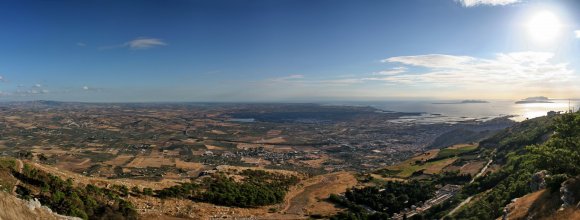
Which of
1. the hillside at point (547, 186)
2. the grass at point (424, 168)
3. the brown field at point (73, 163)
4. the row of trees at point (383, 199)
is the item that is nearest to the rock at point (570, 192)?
the hillside at point (547, 186)

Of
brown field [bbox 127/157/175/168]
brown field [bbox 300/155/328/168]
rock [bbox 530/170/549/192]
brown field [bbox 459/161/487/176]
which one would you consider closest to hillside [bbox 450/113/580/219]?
rock [bbox 530/170/549/192]

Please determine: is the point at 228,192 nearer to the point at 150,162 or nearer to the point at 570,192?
the point at 570,192

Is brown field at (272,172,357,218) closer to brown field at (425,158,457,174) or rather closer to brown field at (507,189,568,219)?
brown field at (425,158,457,174)

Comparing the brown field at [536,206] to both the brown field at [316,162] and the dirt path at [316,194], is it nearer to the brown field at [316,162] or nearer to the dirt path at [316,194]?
the dirt path at [316,194]

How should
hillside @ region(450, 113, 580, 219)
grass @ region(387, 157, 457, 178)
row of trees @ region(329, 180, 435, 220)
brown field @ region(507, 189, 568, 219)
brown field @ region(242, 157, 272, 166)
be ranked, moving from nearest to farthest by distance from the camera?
hillside @ region(450, 113, 580, 219) < brown field @ region(507, 189, 568, 219) < row of trees @ region(329, 180, 435, 220) < grass @ region(387, 157, 457, 178) < brown field @ region(242, 157, 272, 166)

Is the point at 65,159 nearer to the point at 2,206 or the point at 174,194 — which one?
the point at 174,194

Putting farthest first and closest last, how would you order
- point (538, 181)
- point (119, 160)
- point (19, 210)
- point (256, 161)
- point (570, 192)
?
point (256, 161) → point (119, 160) → point (538, 181) → point (570, 192) → point (19, 210)

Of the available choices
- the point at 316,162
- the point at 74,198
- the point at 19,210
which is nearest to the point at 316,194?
the point at 74,198

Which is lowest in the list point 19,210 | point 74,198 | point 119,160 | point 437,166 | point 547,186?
point 119,160
